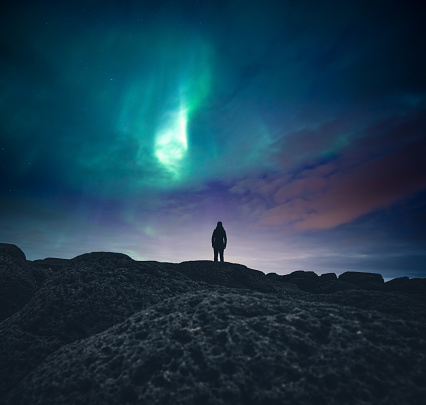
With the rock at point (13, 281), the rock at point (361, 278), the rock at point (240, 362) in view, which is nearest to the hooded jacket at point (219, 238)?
the rock at point (361, 278)

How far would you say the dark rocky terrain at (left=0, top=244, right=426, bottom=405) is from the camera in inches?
150

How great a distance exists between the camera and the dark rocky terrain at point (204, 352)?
3.81m

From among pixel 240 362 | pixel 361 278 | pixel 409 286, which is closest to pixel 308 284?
pixel 361 278

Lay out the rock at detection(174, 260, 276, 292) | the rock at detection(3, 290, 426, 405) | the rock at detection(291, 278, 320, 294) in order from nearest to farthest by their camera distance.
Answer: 1. the rock at detection(3, 290, 426, 405)
2. the rock at detection(174, 260, 276, 292)
3. the rock at detection(291, 278, 320, 294)

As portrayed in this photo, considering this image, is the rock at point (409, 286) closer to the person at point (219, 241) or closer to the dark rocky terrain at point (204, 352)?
the person at point (219, 241)

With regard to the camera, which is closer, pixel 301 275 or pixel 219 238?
pixel 219 238

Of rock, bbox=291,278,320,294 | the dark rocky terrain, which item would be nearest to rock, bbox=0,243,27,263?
the dark rocky terrain

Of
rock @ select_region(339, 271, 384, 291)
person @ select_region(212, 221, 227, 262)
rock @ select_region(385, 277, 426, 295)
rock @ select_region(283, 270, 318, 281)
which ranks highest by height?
person @ select_region(212, 221, 227, 262)

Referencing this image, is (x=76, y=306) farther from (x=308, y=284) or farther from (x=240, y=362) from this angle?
(x=308, y=284)

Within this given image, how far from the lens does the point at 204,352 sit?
14.2 feet

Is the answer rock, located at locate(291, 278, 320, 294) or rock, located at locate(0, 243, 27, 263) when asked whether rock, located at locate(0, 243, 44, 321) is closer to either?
rock, located at locate(0, 243, 27, 263)

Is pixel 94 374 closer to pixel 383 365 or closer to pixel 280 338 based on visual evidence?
pixel 280 338

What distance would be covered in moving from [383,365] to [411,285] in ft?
49.2

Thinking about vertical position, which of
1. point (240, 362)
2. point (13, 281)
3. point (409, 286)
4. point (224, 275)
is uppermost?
point (224, 275)
